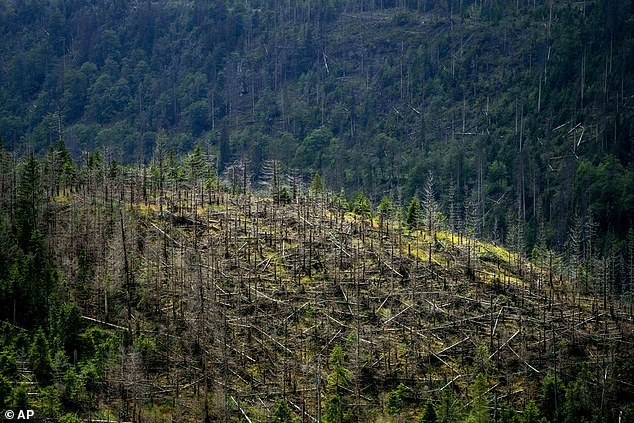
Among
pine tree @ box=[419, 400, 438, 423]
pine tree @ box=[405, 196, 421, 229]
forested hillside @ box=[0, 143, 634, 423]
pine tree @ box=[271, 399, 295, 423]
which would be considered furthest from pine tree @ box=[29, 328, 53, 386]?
pine tree @ box=[405, 196, 421, 229]

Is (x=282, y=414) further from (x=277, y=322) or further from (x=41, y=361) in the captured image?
(x=41, y=361)

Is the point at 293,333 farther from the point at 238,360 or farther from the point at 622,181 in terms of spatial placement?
the point at 622,181

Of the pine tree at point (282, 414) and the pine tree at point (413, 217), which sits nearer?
the pine tree at point (282, 414)

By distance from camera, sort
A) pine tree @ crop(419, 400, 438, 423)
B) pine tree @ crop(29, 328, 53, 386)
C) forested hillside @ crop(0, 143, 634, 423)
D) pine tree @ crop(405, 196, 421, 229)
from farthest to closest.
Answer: pine tree @ crop(405, 196, 421, 229) → forested hillside @ crop(0, 143, 634, 423) → pine tree @ crop(29, 328, 53, 386) → pine tree @ crop(419, 400, 438, 423)

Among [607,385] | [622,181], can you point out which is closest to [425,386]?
[607,385]

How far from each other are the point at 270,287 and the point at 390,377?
17.0 meters

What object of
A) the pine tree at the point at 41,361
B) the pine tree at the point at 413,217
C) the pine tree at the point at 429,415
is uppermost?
the pine tree at the point at 413,217

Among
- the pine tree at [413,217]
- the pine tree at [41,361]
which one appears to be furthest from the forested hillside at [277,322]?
the pine tree at [413,217]

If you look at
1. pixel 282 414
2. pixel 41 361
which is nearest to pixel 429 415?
pixel 282 414

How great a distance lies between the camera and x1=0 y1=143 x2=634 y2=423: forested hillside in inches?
3145

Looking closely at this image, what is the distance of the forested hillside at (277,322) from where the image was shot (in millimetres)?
79875

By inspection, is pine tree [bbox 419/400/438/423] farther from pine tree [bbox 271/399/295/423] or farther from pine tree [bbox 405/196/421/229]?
pine tree [bbox 405/196/421/229]

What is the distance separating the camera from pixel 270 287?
96188 mm

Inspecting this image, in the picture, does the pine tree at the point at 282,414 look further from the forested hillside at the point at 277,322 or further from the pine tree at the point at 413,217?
the pine tree at the point at 413,217
